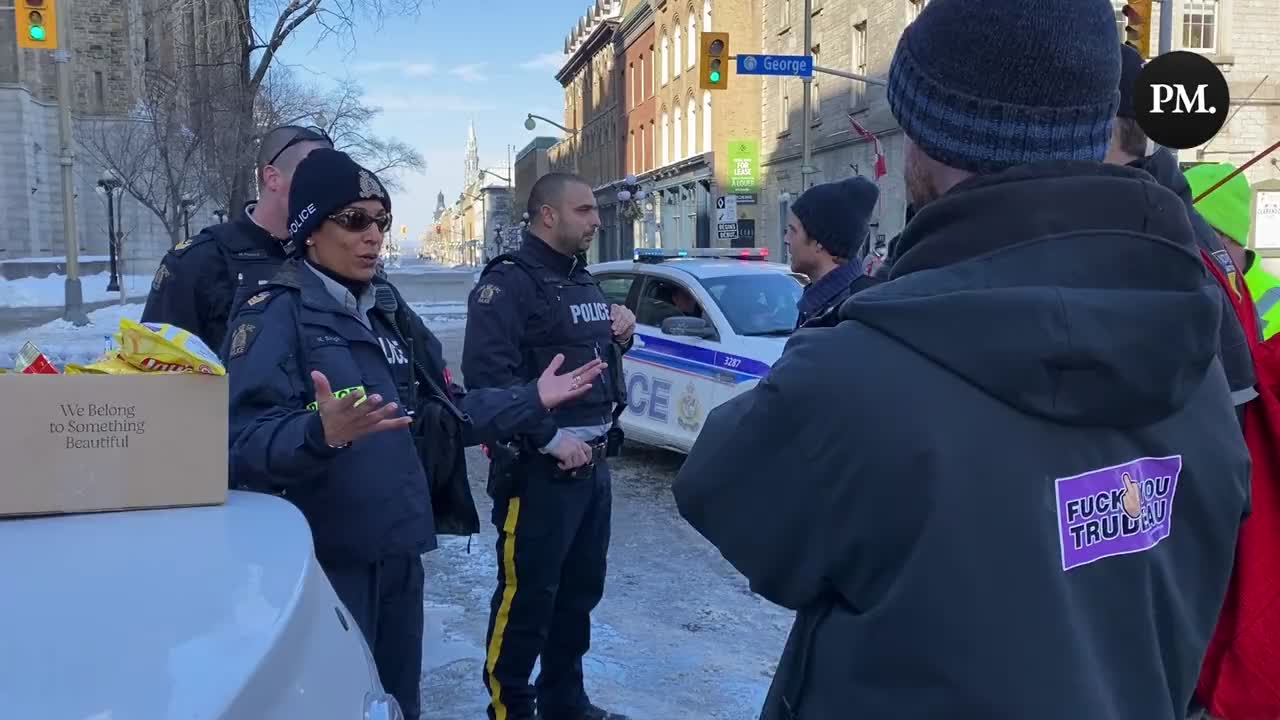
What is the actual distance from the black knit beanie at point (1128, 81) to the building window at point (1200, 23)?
2134 cm

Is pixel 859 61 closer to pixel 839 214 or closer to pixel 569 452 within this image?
pixel 839 214

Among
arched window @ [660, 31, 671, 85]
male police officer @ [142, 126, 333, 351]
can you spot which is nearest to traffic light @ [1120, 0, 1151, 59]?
male police officer @ [142, 126, 333, 351]

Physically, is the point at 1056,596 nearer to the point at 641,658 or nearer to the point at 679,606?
the point at 641,658

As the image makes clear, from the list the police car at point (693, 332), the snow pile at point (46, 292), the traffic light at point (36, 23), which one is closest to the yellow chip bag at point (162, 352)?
the police car at point (693, 332)

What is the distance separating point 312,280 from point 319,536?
0.69m

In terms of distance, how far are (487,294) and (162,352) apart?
1.71m

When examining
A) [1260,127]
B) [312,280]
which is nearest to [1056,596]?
[312,280]

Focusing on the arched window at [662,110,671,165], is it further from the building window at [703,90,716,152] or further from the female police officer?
the female police officer

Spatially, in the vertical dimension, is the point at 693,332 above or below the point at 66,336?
above

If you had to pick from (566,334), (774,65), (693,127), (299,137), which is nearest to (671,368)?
(566,334)

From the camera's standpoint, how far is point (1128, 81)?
234 centimetres

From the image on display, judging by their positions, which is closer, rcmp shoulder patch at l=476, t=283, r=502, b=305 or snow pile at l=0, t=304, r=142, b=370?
rcmp shoulder patch at l=476, t=283, r=502, b=305

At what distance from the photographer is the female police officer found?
7.97 feet

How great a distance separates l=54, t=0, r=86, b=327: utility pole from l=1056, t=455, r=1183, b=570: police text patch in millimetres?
20456
